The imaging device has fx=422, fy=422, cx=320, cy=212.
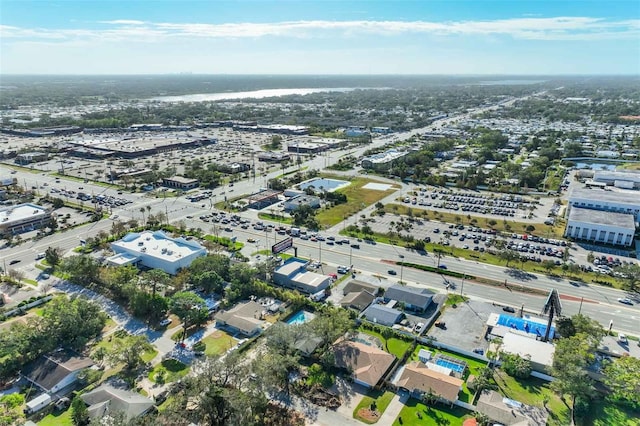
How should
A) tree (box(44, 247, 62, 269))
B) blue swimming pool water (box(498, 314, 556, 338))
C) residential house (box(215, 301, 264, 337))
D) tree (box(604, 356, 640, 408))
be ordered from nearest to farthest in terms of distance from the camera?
tree (box(604, 356, 640, 408))
blue swimming pool water (box(498, 314, 556, 338))
residential house (box(215, 301, 264, 337))
tree (box(44, 247, 62, 269))

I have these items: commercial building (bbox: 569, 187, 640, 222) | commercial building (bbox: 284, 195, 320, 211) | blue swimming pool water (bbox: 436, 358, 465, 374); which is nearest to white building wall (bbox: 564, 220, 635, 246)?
commercial building (bbox: 569, 187, 640, 222)

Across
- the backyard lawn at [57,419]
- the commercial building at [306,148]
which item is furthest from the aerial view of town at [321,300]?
the commercial building at [306,148]

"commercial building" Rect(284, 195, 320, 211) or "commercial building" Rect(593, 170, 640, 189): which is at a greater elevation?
"commercial building" Rect(593, 170, 640, 189)

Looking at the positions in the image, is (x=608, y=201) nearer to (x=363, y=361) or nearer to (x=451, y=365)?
(x=451, y=365)

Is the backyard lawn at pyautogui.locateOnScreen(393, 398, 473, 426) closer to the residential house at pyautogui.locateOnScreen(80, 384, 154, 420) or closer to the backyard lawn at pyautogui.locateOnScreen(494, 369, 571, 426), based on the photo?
the backyard lawn at pyautogui.locateOnScreen(494, 369, 571, 426)

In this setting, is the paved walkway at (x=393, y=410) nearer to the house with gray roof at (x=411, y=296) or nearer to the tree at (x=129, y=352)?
the house with gray roof at (x=411, y=296)

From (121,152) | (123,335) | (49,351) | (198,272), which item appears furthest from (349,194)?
(121,152)

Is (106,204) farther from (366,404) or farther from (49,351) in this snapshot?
(366,404)
